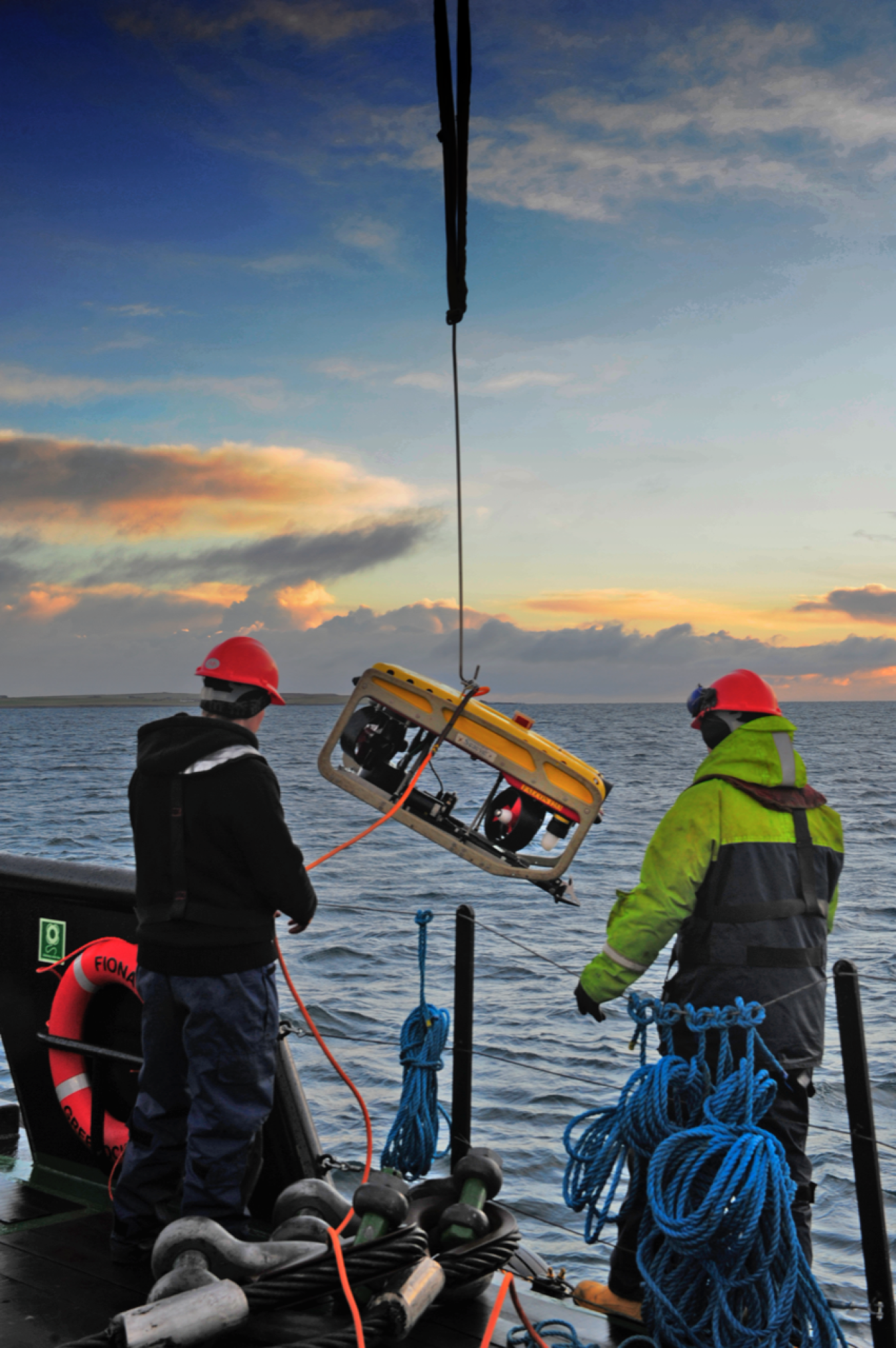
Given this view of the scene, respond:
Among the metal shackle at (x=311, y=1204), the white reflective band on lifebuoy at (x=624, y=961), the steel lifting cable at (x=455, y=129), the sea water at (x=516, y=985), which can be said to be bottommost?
the sea water at (x=516, y=985)

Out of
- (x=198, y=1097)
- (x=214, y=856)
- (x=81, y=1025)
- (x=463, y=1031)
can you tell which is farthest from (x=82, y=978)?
(x=463, y=1031)

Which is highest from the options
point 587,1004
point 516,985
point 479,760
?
point 479,760

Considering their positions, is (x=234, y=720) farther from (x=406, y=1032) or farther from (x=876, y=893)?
(x=876, y=893)

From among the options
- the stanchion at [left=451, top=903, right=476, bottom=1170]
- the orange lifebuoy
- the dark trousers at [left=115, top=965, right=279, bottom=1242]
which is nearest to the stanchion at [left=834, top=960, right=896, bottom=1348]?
Answer: the stanchion at [left=451, top=903, right=476, bottom=1170]

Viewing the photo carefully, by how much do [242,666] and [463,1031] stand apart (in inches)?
56.7

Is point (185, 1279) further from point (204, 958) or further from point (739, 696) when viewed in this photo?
point (739, 696)

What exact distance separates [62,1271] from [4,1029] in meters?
1.16

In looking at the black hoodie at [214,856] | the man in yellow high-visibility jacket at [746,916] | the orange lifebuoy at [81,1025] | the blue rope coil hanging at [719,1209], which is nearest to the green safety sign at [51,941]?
the orange lifebuoy at [81,1025]

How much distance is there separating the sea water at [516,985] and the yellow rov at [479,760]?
35 cm

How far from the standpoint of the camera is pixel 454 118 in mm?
3004

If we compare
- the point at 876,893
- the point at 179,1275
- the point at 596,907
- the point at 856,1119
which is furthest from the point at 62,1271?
the point at 876,893

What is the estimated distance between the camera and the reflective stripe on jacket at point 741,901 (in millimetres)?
3217

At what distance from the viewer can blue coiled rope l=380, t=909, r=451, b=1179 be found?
12.2 ft

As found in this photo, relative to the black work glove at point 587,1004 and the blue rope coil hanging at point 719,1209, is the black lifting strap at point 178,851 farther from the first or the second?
the blue rope coil hanging at point 719,1209
